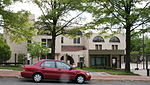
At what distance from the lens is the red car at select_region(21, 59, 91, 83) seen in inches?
483

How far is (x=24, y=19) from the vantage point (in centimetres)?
1927

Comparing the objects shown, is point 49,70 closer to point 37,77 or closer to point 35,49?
point 37,77

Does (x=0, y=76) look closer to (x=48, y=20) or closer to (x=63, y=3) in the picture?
(x=48, y=20)

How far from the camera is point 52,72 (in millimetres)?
12594

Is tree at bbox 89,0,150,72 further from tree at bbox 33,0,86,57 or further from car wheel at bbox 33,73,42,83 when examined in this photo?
car wheel at bbox 33,73,42,83

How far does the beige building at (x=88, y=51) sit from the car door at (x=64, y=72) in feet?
46.1

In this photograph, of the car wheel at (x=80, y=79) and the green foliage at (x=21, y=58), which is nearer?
the car wheel at (x=80, y=79)

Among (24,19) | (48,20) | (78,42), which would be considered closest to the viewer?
(24,19)

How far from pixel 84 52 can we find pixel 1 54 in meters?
16.1

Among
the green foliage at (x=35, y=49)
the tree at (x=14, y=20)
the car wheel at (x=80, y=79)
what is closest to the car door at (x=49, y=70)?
the car wheel at (x=80, y=79)

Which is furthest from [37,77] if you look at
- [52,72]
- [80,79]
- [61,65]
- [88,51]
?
[88,51]

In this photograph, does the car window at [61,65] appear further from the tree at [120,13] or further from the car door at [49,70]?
the tree at [120,13]

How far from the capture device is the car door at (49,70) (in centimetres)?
1251

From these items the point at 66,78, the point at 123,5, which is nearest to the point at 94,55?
the point at 123,5
